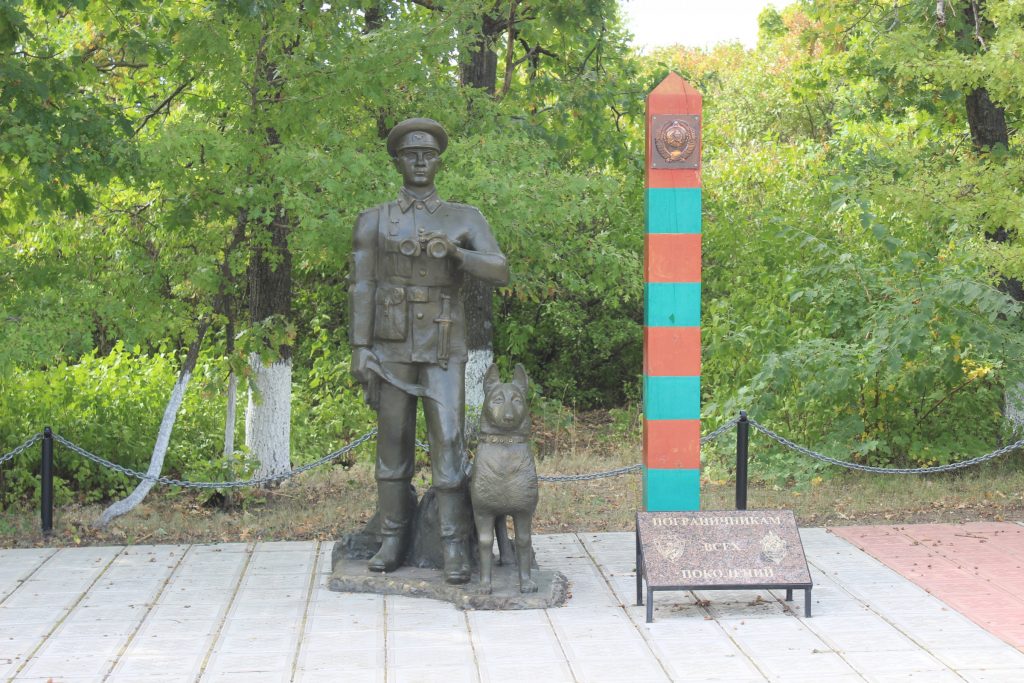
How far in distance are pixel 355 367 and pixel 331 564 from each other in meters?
1.40

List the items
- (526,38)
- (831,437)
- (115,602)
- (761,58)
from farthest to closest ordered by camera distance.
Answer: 1. (761,58)
2. (526,38)
3. (831,437)
4. (115,602)

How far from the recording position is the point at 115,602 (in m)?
7.14

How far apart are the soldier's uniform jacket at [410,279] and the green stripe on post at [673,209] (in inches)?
35.7

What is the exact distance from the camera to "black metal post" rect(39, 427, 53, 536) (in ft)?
29.6

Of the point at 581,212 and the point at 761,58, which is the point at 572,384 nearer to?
the point at 581,212

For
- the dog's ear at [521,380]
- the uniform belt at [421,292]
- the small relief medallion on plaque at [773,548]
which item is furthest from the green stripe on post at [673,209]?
the small relief medallion on plaque at [773,548]

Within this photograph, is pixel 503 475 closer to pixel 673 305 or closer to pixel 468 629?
pixel 468 629

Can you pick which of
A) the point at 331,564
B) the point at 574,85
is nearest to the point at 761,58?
the point at 574,85

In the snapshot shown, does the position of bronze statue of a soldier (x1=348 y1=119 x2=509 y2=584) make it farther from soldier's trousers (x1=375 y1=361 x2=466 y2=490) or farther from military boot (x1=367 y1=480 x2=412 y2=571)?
military boot (x1=367 y1=480 x2=412 y2=571)

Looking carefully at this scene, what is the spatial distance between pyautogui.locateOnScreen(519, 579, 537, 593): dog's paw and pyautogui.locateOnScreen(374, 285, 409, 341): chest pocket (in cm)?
154

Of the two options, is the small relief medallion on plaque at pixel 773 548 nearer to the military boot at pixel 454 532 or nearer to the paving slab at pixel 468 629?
the paving slab at pixel 468 629

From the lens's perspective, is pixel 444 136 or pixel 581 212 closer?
pixel 444 136

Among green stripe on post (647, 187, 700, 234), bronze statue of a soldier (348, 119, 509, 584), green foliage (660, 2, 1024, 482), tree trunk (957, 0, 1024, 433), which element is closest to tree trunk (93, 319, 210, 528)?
bronze statue of a soldier (348, 119, 509, 584)

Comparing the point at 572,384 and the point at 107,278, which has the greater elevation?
the point at 107,278
